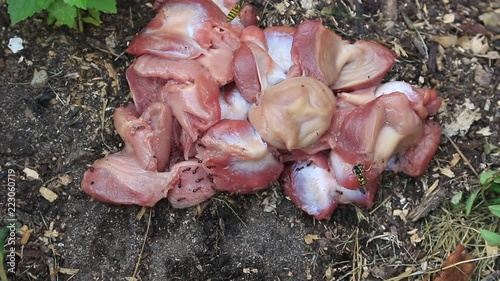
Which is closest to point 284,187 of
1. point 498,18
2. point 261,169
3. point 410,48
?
point 261,169

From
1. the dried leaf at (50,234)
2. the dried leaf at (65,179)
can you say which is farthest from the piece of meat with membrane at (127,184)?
the dried leaf at (50,234)

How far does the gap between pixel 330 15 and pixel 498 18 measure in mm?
981

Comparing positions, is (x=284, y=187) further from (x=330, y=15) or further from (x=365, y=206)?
(x=330, y=15)

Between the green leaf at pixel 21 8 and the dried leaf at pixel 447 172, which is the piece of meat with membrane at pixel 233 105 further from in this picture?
the dried leaf at pixel 447 172

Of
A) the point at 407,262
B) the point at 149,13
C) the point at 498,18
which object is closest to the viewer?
the point at 407,262

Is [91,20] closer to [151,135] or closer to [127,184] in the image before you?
[151,135]

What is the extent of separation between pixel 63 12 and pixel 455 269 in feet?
6.90

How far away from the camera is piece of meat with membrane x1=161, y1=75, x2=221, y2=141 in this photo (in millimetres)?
2969

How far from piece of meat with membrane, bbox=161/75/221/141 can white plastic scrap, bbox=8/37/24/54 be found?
0.82 metres

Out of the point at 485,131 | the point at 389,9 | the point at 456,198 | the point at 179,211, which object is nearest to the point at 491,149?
the point at 485,131

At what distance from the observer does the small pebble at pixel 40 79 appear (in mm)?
3248

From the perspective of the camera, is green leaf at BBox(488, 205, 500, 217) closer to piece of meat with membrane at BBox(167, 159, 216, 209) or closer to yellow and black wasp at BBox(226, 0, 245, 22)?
piece of meat with membrane at BBox(167, 159, 216, 209)

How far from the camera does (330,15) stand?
354 centimetres

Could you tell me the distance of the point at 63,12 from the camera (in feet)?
10.1
